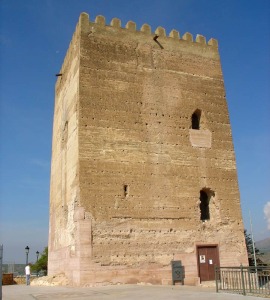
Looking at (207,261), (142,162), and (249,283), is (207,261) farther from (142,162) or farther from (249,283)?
(249,283)

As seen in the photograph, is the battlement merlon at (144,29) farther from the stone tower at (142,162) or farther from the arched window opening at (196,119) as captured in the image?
the arched window opening at (196,119)

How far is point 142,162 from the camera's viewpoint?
51.1 ft

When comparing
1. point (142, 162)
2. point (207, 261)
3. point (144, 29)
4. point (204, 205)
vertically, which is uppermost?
point (144, 29)

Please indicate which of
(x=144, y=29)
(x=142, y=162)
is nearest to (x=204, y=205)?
(x=142, y=162)

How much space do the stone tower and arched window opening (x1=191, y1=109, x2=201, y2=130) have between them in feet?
0.17

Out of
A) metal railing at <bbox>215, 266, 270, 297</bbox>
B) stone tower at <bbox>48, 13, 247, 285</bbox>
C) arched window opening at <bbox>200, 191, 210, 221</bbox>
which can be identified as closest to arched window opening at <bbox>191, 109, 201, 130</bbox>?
stone tower at <bbox>48, 13, 247, 285</bbox>

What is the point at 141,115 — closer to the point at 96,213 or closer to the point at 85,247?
the point at 96,213

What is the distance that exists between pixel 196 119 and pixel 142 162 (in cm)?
393

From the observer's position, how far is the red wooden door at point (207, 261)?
15352mm

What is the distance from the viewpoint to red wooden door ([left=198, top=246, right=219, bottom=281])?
1535 centimetres

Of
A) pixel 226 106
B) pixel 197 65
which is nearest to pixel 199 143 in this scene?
pixel 226 106

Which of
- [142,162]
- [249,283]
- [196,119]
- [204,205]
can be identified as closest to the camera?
[249,283]

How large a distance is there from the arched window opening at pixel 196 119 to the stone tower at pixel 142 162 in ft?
0.17

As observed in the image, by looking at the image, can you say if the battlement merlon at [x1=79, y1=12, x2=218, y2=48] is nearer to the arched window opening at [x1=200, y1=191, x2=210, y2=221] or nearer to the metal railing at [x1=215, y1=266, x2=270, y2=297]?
the arched window opening at [x1=200, y1=191, x2=210, y2=221]
